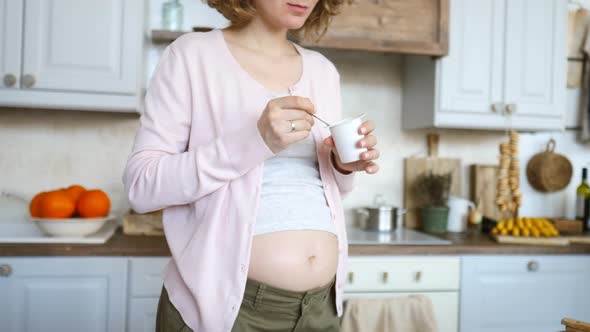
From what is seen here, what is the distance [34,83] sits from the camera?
1.71m

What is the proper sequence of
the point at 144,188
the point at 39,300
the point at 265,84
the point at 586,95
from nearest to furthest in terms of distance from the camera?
1. the point at 144,188
2. the point at 265,84
3. the point at 39,300
4. the point at 586,95

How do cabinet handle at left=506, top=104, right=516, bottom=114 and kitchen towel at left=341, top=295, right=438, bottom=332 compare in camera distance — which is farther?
cabinet handle at left=506, top=104, right=516, bottom=114

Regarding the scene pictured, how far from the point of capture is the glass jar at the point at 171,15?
200 centimetres

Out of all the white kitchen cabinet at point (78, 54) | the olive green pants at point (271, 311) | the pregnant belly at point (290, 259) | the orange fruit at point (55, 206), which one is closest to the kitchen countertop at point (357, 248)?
the orange fruit at point (55, 206)

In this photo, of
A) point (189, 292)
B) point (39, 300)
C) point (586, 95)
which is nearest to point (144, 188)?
point (189, 292)

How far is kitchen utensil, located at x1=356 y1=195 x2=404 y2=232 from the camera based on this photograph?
6.86 ft

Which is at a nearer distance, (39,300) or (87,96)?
(39,300)

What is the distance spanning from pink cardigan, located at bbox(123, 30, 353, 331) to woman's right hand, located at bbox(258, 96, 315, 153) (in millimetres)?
20

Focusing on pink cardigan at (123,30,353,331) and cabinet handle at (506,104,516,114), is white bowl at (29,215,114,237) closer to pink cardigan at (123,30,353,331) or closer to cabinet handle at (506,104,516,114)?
pink cardigan at (123,30,353,331)

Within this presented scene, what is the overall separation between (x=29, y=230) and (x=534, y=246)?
1982 millimetres

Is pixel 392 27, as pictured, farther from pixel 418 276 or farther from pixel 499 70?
pixel 418 276

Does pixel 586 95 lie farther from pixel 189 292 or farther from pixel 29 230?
pixel 29 230

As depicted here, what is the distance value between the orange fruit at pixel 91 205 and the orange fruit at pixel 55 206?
33mm

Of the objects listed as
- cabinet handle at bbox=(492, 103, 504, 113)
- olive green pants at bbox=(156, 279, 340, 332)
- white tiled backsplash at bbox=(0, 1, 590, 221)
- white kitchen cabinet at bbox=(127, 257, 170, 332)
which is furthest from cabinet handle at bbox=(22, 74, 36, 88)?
cabinet handle at bbox=(492, 103, 504, 113)
